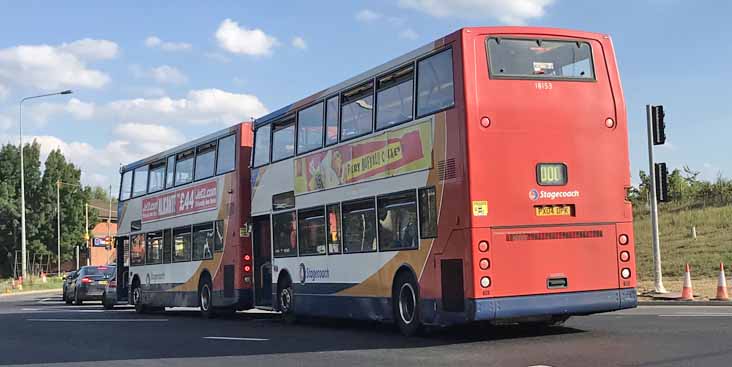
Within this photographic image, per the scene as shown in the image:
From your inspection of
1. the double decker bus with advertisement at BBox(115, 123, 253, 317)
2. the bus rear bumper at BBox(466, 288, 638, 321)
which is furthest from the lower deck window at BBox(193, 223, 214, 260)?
the bus rear bumper at BBox(466, 288, 638, 321)

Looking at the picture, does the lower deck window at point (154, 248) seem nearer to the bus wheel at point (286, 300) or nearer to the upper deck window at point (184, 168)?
the upper deck window at point (184, 168)

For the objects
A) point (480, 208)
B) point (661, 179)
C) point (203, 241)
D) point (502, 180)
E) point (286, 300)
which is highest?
point (661, 179)

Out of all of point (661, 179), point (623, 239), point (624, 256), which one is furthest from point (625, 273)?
point (661, 179)

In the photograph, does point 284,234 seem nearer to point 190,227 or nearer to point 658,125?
point 190,227

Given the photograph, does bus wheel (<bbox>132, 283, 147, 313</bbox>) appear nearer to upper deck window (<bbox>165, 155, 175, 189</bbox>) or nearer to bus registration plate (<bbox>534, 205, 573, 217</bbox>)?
upper deck window (<bbox>165, 155, 175, 189</bbox>)

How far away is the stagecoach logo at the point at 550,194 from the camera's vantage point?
12.2 metres

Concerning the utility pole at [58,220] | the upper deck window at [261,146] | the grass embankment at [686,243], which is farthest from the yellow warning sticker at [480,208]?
the utility pole at [58,220]

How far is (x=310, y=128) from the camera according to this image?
16953mm

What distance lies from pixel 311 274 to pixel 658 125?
35.6 ft

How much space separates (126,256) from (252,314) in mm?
6976

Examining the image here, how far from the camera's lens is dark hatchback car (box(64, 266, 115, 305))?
33.5 metres

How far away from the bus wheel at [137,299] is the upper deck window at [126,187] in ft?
9.64

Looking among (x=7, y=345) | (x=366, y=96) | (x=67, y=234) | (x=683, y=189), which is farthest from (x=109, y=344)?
(x=67, y=234)

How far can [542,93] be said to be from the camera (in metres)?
12.4
